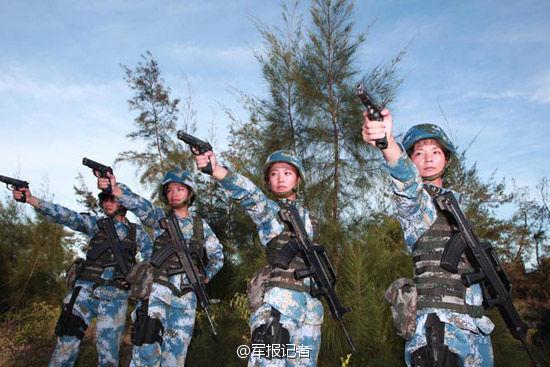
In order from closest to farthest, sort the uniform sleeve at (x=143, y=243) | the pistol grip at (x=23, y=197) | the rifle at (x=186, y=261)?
the rifle at (x=186, y=261), the pistol grip at (x=23, y=197), the uniform sleeve at (x=143, y=243)

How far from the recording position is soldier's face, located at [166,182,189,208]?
5.14 metres

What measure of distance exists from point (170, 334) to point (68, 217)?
7.95ft

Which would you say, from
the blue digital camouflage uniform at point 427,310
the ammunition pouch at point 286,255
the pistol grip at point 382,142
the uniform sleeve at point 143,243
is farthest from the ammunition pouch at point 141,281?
the pistol grip at point 382,142

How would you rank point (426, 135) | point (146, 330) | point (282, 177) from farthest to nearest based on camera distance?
1. point (146, 330)
2. point (282, 177)
3. point (426, 135)

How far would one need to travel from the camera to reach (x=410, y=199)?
2.48 m

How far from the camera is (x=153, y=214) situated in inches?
209

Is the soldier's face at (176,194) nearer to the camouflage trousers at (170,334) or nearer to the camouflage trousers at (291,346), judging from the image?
the camouflage trousers at (170,334)

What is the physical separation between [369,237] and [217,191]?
3.59 metres

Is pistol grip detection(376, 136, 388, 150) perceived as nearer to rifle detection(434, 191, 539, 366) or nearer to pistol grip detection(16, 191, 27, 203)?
rifle detection(434, 191, 539, 366)

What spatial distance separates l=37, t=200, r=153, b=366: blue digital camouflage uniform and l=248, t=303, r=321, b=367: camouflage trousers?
2.59 m

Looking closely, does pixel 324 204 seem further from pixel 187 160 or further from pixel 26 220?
pixel 26 220

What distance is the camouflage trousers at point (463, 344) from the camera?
8.06ft

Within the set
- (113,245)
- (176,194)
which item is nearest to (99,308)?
(113,245)

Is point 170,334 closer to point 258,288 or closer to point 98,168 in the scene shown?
point 258,288
